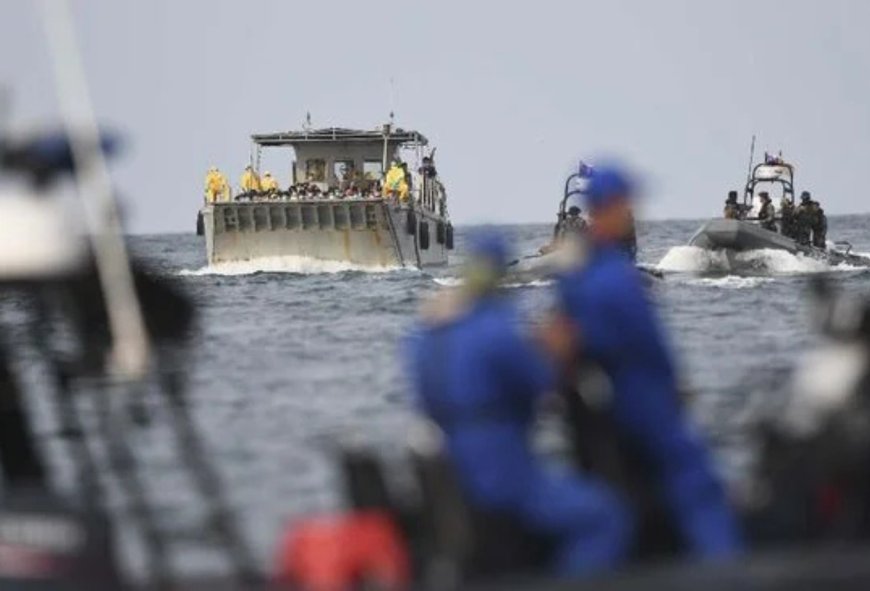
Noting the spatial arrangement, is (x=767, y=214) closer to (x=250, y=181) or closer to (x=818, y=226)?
(x=818, y=226)

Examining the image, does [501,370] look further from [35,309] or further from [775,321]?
[775,321]

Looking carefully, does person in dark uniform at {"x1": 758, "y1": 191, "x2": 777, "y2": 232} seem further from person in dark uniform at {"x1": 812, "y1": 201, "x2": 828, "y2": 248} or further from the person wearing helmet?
the person wearing helmet

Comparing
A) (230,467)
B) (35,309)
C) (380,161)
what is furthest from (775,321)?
(380,161)

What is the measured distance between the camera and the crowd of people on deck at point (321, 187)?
74.2 metres

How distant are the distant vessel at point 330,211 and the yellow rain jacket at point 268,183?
413 mm

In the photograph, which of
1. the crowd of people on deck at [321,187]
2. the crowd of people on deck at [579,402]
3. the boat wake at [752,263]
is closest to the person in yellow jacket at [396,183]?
the crowd of people on deck at [321,187]

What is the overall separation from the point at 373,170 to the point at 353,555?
69007mm

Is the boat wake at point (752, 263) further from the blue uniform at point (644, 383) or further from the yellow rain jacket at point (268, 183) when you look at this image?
the blue uniform at point (644, 383)

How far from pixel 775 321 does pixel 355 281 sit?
82.7 feet

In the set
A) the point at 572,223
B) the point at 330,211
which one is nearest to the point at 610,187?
the point at 572,223

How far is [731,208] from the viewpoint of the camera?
197 feet

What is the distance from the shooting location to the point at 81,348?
500 inches

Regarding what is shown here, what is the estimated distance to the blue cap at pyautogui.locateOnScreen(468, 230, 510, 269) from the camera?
1095 cm

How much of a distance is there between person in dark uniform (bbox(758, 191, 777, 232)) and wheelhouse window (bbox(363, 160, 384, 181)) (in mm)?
17247
